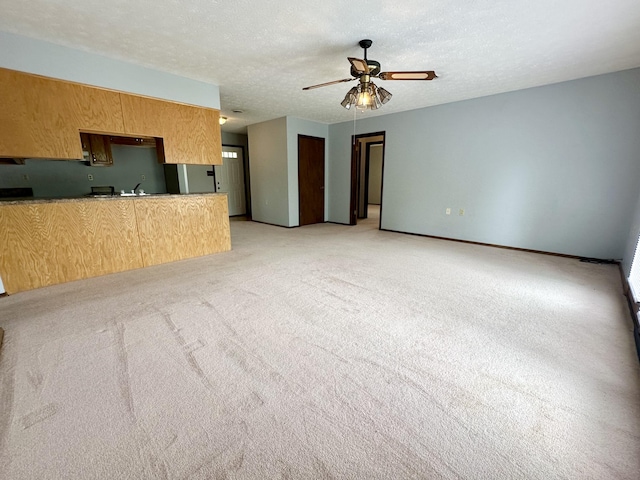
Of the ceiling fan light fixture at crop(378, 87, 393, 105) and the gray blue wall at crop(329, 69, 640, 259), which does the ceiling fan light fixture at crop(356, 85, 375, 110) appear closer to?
the ceiling fan light fixture at crop(378, 87, 393, 105)

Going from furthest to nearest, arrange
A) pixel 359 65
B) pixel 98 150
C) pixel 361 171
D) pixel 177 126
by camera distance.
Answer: pixel 361 171 < pixel 98 150 < pixel 177 126 < pixel 359 65

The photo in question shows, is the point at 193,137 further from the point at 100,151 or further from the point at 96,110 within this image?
the point at 100,151

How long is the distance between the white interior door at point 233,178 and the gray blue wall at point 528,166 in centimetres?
413

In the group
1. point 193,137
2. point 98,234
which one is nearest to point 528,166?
point 193,137

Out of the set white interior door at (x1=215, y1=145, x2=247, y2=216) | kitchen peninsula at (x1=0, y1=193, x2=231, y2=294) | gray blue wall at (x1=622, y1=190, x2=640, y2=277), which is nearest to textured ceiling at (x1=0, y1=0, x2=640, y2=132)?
kitchen peninsula at (x1=0, y1=193, x2=231, y2=294)

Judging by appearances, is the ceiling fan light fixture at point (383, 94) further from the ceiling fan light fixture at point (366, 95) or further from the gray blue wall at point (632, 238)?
the gray blue wall at point (632, 238)

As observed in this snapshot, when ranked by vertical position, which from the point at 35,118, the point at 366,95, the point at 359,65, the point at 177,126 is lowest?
the point at 35,118

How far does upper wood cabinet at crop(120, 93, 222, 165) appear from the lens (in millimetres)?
3238

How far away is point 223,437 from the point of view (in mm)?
1188

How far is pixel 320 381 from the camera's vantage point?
1.52 metres

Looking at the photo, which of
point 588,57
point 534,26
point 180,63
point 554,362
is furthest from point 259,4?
point 588,57

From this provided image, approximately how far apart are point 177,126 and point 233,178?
411 cm

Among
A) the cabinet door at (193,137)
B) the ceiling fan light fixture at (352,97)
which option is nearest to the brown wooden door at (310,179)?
the cabinet door at (193,137)

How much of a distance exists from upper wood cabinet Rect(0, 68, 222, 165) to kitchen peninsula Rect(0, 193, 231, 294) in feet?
1.81
